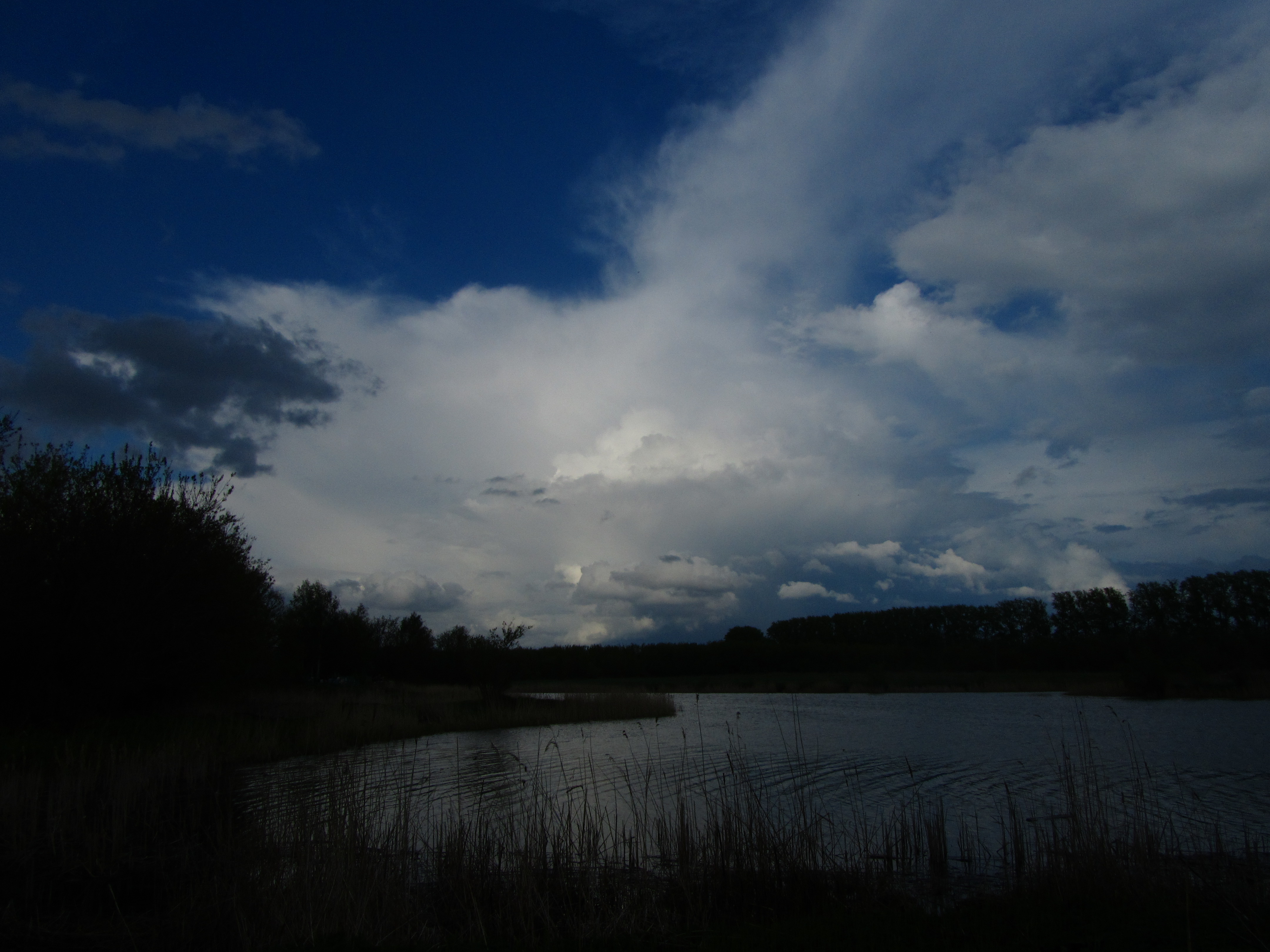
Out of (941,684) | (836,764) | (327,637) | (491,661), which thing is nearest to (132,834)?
(836,764)

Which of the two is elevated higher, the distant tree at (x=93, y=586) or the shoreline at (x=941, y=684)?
the distant tree at (x=93, y=586)

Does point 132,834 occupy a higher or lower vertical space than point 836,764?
higher

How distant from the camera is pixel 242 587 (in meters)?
26.7

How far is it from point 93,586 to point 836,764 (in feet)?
58.1

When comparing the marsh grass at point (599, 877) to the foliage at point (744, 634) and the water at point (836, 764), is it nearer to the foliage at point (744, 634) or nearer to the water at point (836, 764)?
the water at point (836, 764)

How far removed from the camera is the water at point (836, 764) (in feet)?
38.2

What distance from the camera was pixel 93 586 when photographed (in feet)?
58.3

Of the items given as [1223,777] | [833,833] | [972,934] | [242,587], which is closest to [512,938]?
[972,934]

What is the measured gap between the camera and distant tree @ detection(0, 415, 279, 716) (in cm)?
1744

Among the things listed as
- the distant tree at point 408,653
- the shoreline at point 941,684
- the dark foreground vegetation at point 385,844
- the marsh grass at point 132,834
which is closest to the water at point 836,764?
the dark foreground vegetation at point 385,844

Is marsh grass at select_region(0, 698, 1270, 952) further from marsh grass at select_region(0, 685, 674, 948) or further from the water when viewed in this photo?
the water

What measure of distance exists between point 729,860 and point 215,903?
4.71m

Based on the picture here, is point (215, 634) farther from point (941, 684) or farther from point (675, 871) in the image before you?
point (941, 684)

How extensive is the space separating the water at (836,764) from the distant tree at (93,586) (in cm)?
584
